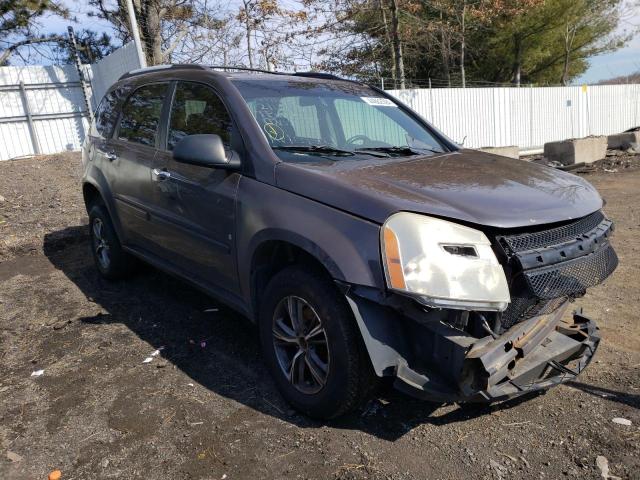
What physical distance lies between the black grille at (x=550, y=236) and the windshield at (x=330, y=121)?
1209 millimetres

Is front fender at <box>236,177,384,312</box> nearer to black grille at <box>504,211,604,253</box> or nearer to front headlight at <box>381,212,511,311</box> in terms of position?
front headlight at <box>381,212,511,311</box>

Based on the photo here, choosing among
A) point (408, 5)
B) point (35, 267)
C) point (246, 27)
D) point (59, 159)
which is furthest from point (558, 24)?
point (35, 267)

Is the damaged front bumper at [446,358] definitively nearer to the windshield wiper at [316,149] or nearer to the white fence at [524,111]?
the windshield wiper at [316,149]

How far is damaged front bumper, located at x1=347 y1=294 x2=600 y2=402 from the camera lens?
2342mm

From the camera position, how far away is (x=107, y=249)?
516 cm

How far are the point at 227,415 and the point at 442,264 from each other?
157cm

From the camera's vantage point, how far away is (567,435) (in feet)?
8.87

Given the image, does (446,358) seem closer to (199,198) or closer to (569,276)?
(569,276)

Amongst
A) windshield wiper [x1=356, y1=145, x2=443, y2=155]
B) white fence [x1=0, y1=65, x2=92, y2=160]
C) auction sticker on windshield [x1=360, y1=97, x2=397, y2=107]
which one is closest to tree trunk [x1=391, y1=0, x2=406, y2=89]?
white fence [x1=0, y1=65, x2=92, y2=160]

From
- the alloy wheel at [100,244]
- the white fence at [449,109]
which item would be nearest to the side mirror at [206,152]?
the alloy wheel at [100,244]

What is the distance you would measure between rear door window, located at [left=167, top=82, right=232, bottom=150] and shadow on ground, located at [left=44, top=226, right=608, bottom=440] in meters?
1.46

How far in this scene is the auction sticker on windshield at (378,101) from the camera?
4.06 metres

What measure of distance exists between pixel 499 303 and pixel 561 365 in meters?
0.79

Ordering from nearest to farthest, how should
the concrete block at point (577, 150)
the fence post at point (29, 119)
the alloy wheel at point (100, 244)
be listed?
the alloy wheel at point (100, 244) < the concrete block at point (577, 150) < the fence post at point (29, 119)
